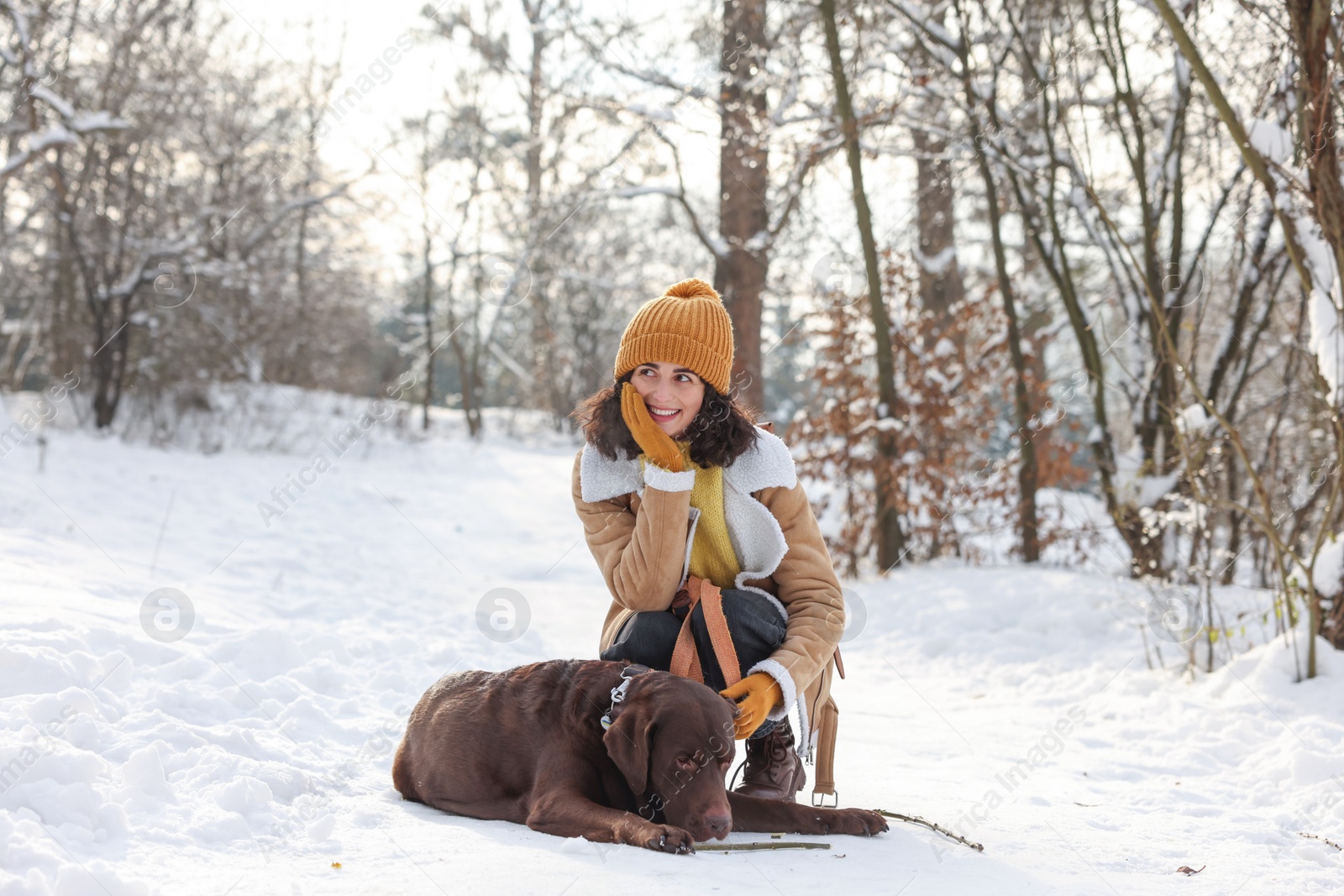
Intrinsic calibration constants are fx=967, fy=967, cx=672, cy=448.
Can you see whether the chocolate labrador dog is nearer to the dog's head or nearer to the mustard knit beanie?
the dog's head

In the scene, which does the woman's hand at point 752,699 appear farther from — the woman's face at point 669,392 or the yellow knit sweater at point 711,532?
the woman's face at point 669,392

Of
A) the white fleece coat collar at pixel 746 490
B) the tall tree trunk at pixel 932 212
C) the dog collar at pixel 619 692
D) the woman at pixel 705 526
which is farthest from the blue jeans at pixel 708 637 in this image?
the tall tree trunk at pixel 932 212

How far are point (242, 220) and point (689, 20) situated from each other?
810 centimetres

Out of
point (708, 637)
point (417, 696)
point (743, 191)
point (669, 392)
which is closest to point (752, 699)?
point (708, 637)

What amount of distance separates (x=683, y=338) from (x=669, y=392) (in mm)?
164

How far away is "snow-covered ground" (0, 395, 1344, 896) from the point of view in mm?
2025

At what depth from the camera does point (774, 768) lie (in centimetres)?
273

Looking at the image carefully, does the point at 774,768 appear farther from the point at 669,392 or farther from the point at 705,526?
the point at 669,392

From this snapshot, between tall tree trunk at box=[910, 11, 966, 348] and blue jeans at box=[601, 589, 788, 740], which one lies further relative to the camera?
tall tree trunk at box=[910, 11, 966, 348]

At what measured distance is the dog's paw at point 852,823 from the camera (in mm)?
2439

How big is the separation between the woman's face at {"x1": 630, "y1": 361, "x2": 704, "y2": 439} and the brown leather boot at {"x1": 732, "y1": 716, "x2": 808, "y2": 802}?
0.91 meters

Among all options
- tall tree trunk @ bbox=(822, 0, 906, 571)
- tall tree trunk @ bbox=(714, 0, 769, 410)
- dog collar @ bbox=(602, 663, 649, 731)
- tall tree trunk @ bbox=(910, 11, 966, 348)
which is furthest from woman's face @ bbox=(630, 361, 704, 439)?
tall tree trunk @ bbox=(714, 0, 769, 410)

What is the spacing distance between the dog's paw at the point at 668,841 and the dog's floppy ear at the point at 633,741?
6.0 inches

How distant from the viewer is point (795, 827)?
2441 millimetres
